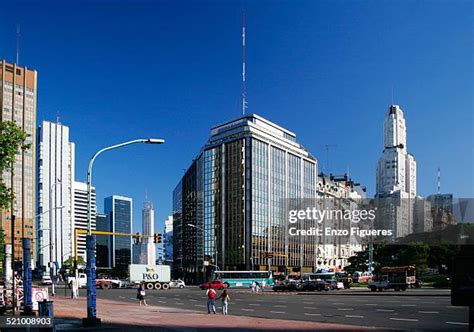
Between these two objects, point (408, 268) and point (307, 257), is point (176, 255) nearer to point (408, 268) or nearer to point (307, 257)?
point (307, 257)

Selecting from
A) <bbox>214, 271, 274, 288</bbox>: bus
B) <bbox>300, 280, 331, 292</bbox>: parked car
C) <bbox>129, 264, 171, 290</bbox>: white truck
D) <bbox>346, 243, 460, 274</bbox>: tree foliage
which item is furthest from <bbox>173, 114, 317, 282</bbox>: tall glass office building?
<bbox>300, 280, 331, 292</bbox>: parked car

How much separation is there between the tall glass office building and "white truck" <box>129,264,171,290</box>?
35.0 meters

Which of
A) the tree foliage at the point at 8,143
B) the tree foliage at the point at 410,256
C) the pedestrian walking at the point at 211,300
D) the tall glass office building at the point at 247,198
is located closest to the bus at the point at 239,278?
the tree foliage at the point at 410,256

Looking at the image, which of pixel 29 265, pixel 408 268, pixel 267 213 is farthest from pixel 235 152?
pixel 29 265

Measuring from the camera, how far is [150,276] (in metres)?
84.1

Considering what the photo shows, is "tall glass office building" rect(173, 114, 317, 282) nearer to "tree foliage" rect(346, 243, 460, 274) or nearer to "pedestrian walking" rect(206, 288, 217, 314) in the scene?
→ "tree foliage" rect(346, 243, 460, 274)

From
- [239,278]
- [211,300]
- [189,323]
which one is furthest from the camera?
[239,278]

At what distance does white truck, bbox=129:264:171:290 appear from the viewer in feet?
275

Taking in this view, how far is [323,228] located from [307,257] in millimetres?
15989

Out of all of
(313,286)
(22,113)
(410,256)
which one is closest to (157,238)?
(313,286)

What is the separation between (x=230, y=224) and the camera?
12788cm

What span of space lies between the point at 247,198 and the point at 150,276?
142 feet

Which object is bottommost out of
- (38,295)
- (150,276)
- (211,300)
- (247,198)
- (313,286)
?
(150,276)

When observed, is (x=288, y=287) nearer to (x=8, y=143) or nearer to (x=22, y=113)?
(x=8, y=143)
